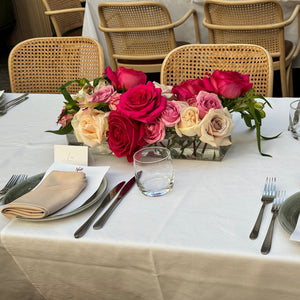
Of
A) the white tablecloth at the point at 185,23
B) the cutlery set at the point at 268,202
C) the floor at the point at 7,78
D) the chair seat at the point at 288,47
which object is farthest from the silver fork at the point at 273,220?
the floor at the point at 7,78

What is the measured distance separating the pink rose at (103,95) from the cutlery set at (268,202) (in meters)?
0.44

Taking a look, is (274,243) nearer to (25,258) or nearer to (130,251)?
(130,251)

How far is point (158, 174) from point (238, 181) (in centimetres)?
19

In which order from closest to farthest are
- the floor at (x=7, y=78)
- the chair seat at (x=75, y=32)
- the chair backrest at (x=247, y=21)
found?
the chair backrest at (x=247, y=21) → the floor at (x=7, y=78) → the chair seat at (x=75, y=32)

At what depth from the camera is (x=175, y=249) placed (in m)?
0.93

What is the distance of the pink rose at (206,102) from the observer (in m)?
1.19

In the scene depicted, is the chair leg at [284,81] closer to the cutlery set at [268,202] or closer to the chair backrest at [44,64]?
the chair backrest at [44,64]

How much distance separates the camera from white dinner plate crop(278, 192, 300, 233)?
0.93m

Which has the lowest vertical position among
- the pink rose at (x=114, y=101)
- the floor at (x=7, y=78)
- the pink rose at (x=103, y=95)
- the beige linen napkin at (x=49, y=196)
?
the floor at (x=7, y=78)

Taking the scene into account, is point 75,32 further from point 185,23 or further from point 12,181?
point 12,181

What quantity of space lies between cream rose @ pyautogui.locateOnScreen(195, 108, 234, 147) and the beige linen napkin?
30 cm

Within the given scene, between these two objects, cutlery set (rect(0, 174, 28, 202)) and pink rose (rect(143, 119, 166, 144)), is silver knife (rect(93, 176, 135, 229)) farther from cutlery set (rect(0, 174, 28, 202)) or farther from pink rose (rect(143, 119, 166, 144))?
cutlery set (rect(0, 174, 28, 202))

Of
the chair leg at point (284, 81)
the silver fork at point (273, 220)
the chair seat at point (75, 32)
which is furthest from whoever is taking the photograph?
the chair seat at point (75, 32)

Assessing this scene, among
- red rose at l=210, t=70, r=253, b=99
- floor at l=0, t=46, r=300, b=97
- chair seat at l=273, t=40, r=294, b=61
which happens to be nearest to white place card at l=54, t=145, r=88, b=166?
red rose at l=210, t=70, r=253, b=99
